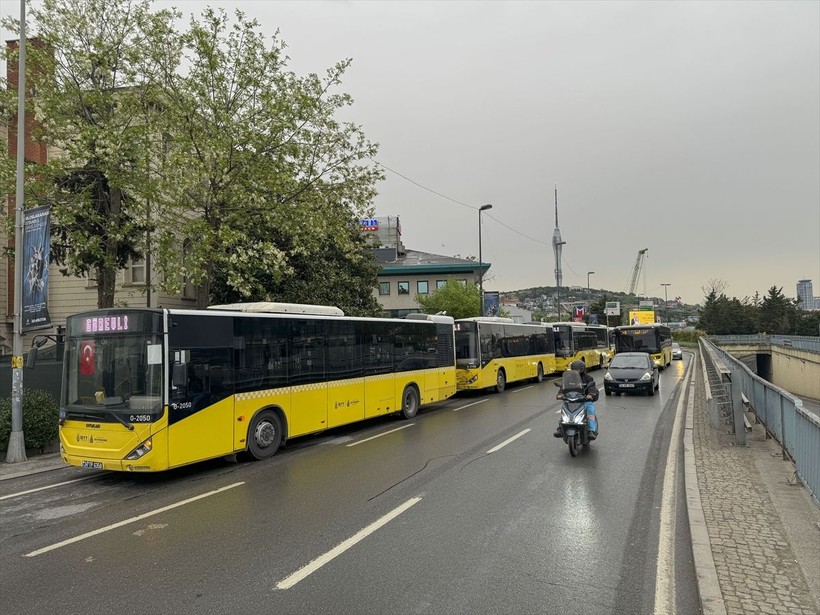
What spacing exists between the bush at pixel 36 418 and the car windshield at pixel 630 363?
17.6 m

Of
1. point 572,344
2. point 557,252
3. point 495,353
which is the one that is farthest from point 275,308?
point 557,252

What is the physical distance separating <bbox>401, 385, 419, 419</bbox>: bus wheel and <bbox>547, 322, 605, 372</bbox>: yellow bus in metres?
16.0

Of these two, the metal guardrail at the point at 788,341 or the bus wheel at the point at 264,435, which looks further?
the metal guardrail at the point at 788,341

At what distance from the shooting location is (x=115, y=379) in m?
8.95

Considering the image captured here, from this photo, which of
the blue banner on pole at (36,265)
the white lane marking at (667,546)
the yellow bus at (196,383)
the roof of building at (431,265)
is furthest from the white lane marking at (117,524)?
the roof of building at (431,265)

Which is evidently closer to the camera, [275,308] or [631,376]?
[275,308]

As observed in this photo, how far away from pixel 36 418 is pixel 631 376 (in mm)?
17810

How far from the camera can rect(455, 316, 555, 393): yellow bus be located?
2169cm

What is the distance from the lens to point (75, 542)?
6.22 meters

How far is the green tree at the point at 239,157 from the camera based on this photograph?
48.4ft

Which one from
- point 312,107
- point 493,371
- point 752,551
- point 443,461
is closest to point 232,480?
point 443,461

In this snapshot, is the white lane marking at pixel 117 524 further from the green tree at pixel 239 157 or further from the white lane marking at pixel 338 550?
the green tree at pixel 239 157

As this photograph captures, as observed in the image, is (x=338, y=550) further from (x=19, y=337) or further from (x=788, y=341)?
(x=788, y=341)

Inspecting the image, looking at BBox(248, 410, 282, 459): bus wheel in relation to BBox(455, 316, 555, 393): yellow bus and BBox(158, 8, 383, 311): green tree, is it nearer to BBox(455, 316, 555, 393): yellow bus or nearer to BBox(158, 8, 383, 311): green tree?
BBox(158, 8, 383, 311): green tree
